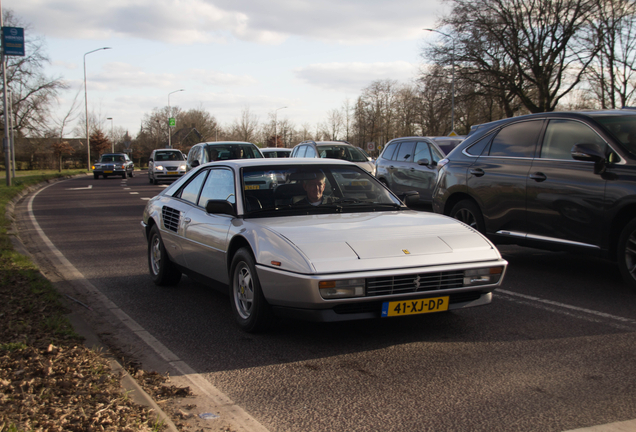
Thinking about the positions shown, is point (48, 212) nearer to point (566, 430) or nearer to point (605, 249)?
point (605, 249)

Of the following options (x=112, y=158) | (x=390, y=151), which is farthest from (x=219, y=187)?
(x=112, y=158)

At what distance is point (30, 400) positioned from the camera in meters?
3.29

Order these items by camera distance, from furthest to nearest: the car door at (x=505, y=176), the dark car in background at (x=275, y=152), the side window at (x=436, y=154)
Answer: the dark car in background at (x=275, y=152)
the side window at (x=436, y=154)
the car door at (x=505, y=176)

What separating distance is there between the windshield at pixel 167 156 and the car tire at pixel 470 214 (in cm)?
2594

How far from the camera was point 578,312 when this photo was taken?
17.9ft

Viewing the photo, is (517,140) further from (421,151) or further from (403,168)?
(403,168)

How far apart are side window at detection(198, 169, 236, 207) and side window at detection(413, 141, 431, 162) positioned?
908 centimetres

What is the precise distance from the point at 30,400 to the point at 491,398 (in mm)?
2558

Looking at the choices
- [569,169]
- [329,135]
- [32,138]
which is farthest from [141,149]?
[569,169]

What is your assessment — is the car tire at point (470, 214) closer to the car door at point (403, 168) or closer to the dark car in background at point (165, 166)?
the car door at point (403, 168)

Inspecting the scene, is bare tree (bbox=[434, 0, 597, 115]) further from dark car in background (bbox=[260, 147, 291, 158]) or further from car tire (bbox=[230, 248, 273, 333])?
car tire (bbox=[230, 248, 273, 333])

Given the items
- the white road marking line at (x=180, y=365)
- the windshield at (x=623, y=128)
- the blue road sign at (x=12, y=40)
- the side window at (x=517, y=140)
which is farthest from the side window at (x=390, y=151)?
the blue road sign at (x=12, y=40)

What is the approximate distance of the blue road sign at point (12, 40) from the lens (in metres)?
24.5

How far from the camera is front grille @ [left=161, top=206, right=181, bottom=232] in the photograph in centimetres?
637
